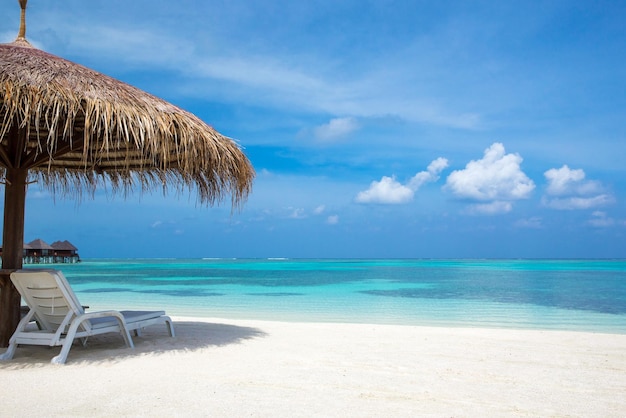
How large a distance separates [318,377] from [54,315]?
2.08 metres

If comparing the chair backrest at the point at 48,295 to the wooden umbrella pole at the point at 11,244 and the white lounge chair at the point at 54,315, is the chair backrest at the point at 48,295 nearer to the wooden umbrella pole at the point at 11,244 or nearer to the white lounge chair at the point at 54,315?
→ the white lounge chair at the point at 54,315

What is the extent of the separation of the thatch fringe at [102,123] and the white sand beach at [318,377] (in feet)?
4.89

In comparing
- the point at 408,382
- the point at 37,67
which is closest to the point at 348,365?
the point at 408,382

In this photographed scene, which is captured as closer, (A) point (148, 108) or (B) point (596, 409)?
(B) point (596, 409)

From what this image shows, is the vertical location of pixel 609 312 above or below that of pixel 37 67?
below

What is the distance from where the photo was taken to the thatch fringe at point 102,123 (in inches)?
144

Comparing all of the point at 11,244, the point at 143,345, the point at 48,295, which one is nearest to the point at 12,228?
the point at 11,244

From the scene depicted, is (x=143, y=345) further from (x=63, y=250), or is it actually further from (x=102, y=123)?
(x=63, y=250)

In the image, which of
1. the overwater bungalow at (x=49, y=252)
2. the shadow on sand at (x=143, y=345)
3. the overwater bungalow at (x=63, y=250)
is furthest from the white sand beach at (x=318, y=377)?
the overwater bungalow at (x=63, y=250)

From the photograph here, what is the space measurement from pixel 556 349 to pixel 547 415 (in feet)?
7.39

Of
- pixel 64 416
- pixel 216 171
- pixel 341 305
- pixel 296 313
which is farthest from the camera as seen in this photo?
pixel 341 305

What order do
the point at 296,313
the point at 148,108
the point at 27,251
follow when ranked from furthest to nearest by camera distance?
1. the point at 27,251
2. the point at 296,313
3. the point at 148,108

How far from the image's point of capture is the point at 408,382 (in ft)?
10.7

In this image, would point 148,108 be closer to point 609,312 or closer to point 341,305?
point 341,305
